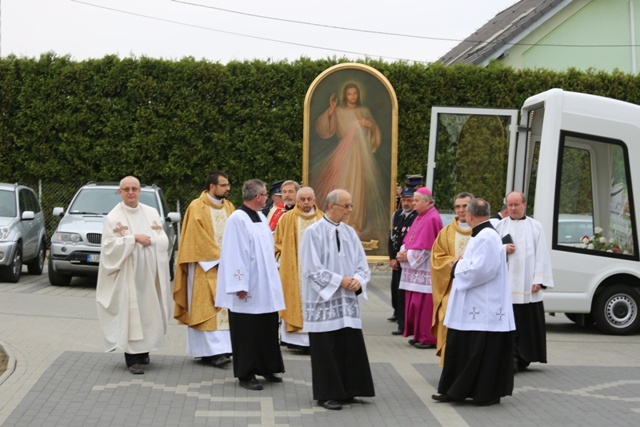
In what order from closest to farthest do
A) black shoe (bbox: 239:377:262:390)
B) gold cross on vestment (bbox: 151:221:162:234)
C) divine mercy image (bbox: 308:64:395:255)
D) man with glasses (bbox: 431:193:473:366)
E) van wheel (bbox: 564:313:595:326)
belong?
black shoe (bbox: 239:377:262:390)
gold cross on vestment (bbox: 151:221:162:234)
man with glasses (bbox: 431:193:473:366)
van wheel (bbox: 564:313:595:326)
divine mercy image (bbox: 308:64:395:255)

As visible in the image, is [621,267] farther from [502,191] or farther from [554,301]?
[502,191]

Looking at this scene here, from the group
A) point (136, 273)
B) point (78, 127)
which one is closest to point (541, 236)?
point (136, 273)

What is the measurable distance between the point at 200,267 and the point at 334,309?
97.9 inches

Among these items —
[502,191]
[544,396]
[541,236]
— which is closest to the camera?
[544,396]

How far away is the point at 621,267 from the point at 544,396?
5.41 meters

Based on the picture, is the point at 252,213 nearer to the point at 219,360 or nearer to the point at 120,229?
the point at 120,229

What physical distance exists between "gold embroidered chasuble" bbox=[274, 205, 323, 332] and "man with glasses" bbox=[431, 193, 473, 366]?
1.42 meters

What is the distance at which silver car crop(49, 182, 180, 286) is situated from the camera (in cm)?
1934

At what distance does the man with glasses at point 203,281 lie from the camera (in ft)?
38.0

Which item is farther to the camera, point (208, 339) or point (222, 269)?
point (208, 339)

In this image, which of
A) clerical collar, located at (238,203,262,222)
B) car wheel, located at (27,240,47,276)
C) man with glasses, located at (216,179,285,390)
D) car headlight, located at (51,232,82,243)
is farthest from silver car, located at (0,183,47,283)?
man with glasses, located at (216,179,285,390)

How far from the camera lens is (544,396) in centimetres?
1050

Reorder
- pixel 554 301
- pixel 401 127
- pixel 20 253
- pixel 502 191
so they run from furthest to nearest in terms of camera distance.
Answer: pixel 401 127, pixel 20 253, pixel 502 191, pixel 554 301

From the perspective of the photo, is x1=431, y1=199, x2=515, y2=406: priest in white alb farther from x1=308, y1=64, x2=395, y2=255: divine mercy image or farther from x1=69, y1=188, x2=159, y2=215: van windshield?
x1=69, y1=188, x2=159, y2=215: van windshield
